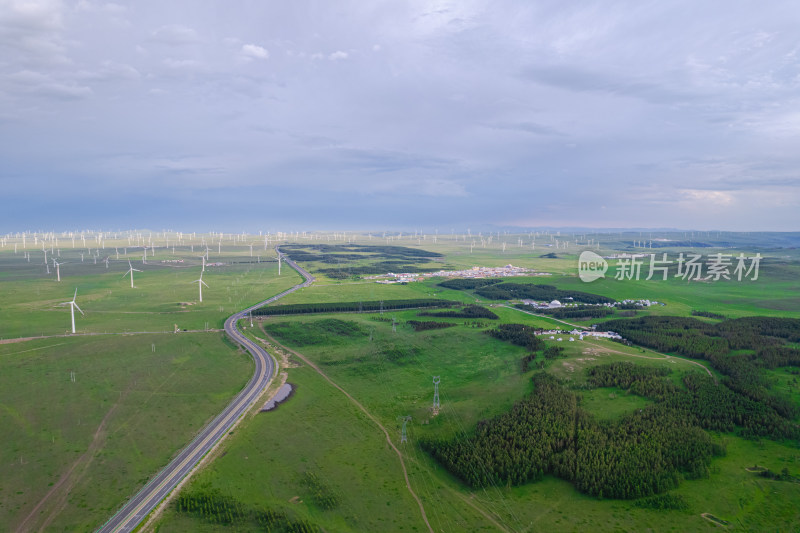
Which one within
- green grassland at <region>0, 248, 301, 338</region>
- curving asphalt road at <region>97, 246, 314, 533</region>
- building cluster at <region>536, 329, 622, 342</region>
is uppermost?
building cluster at <region>536, 329, 622, 342</region>

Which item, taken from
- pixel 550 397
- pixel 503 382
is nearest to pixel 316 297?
pixel 503 382

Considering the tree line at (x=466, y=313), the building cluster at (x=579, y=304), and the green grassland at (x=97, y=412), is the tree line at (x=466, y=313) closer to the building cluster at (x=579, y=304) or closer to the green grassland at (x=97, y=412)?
the building cluster at (x=579, y=304)

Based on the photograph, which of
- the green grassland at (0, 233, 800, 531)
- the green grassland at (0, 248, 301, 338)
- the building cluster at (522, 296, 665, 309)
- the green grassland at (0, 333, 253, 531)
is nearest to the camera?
the green grassland at (0, 233, 800, 531)

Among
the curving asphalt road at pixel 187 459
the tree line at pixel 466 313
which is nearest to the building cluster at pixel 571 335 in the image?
the tree line at pixel 466 313

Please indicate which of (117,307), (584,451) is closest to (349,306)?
(117,307)

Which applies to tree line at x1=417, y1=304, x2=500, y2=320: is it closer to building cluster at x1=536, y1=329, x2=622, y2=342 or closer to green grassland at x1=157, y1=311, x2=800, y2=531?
building cluster at x1=536, y1=329, x2=622, y2=342

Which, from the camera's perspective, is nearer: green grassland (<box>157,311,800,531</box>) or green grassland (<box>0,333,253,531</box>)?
green grassland (<box>157,311,800,531</box>)

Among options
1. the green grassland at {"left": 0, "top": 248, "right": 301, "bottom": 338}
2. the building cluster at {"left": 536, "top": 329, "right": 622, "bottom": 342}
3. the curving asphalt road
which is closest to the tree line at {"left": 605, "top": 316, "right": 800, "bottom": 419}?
the building cluster at {"left": 536, "top": 329, "right": 622, "bottom": 342}

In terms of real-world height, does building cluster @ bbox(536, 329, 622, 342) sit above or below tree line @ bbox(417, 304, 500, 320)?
above
